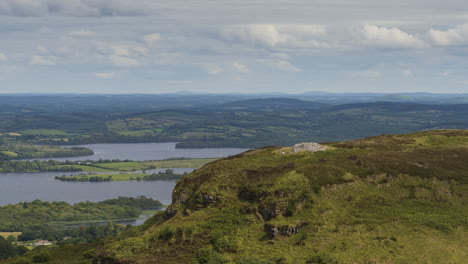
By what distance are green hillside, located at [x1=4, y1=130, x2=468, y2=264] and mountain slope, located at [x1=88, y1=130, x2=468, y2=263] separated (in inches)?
4.9

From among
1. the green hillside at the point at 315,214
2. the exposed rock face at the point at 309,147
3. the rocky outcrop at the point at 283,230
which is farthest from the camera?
the exposed rock face at the point at 309,147

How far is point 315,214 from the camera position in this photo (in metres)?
65.6

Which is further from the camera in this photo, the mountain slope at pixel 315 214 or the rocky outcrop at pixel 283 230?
the rocky outcrop at pixel 283 230

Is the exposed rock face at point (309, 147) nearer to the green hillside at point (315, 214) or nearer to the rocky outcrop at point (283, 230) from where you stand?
the green hillside at point (315, 214)

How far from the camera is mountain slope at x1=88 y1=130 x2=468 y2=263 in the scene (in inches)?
2341

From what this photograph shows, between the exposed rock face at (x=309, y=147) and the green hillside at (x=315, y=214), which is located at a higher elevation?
the exposed rock face at (x=309, y=147)

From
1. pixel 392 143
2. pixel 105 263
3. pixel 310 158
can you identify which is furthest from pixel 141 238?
pixel 392 143

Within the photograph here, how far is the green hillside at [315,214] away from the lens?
5944cm

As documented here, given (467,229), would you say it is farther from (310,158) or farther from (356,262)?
(310,158)

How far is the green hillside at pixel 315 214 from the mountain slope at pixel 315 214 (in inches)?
4.9

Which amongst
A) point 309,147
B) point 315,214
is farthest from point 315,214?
point 309,147

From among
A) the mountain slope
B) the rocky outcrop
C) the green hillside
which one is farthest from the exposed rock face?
the rocky outcrop

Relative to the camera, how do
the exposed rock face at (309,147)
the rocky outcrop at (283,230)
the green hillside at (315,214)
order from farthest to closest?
the exposed rock face at (309,147)
the rocky outcrop at (283,230)
the green hillside at (315,214)

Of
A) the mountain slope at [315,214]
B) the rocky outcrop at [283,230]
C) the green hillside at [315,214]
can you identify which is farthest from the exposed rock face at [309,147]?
the rocky outcrop at [283,230]
